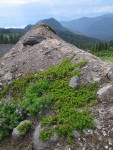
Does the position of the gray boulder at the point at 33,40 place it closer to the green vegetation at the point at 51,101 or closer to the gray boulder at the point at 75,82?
the green vegetation at the point at 51,101

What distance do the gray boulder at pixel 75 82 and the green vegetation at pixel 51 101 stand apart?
0.15m

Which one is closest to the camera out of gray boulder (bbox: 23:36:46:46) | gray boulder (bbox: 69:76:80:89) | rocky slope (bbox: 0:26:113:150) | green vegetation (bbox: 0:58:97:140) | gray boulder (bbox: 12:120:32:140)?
rocky slope (bbox: 0:26:113:150)

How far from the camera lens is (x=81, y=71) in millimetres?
11898

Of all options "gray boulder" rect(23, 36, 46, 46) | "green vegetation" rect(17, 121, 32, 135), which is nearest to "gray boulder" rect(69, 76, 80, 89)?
"green vegetation" rect(17, 121, 32, 135)

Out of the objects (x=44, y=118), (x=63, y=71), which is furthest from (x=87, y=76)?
(x=44, y=118)

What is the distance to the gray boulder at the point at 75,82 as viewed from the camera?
1114 centimetres

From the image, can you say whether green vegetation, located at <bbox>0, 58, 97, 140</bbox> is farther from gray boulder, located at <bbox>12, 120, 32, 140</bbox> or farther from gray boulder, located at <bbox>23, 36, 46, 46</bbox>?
gray boulder, located at <bbox>23, 36, 46, 46</bbox>

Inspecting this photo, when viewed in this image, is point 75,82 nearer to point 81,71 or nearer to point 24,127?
point 81,71

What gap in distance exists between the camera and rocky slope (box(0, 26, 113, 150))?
29.1ft

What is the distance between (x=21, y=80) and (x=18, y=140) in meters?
3.64

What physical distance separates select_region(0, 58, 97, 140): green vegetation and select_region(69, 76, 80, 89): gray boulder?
0.15 meters

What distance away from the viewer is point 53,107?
414 inches

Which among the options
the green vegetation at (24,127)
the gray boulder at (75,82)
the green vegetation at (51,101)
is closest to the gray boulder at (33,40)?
the green vegetation at (51,101)

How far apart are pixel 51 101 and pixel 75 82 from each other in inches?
49.9
